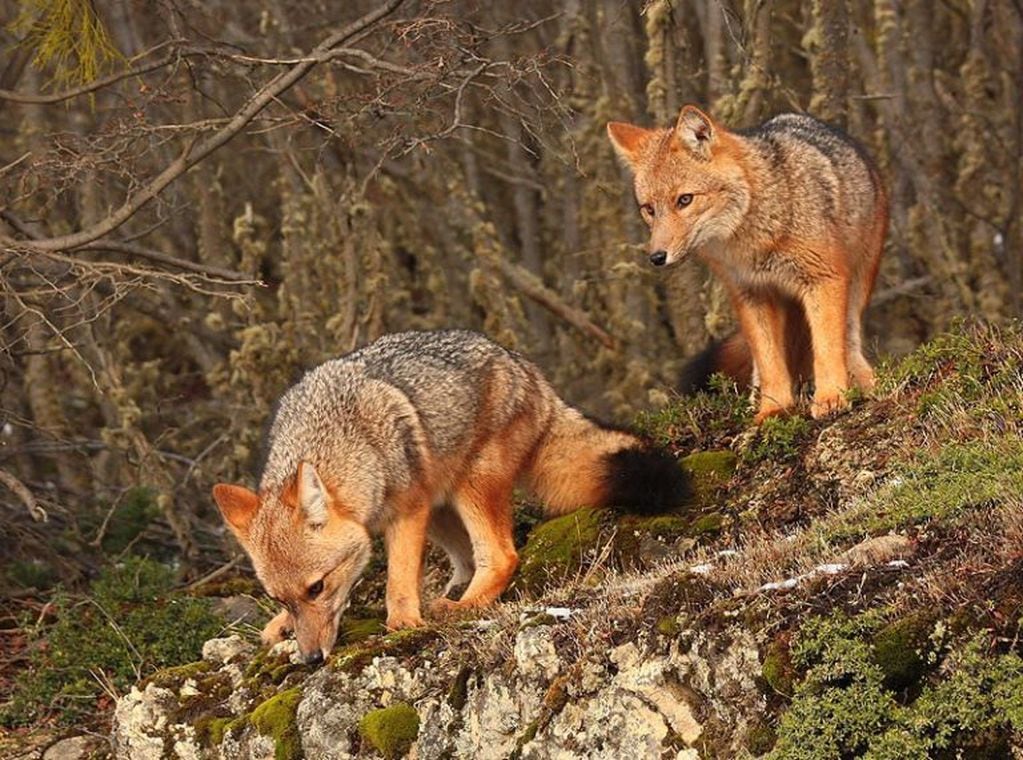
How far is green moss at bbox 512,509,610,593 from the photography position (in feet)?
31.4

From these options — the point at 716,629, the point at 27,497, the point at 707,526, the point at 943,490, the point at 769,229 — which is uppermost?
the point at 769,229

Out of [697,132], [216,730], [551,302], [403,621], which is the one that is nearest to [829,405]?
[697,132]

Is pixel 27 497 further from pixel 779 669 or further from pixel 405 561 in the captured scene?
pixel 779 669

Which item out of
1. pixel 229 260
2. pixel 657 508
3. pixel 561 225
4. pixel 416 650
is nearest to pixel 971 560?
pixel 416 650

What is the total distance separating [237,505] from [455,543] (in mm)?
1754

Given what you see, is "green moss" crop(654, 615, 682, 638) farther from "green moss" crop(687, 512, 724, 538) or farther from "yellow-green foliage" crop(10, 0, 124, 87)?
"yellow-green foliage" crop(10, 0, 124, 87)

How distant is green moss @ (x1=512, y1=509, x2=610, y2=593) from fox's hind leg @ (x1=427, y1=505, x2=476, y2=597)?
344 millimetres

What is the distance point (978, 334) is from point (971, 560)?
12.6 ft

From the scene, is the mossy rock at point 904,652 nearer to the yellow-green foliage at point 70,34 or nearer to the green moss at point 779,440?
the green moss at point 779,440

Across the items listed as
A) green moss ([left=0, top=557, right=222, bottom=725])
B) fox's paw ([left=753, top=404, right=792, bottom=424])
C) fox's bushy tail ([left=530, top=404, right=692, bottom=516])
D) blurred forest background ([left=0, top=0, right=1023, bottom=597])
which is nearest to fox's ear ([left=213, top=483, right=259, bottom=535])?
fox's bushy tail ([left=530, top=404, right=692, bottom=516])

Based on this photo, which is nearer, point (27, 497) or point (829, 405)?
point (27, 497)

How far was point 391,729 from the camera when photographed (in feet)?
25.1

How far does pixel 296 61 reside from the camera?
413 inches

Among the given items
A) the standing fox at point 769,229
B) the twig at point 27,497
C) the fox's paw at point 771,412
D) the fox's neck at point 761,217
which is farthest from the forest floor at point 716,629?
the twig at point 27,497
